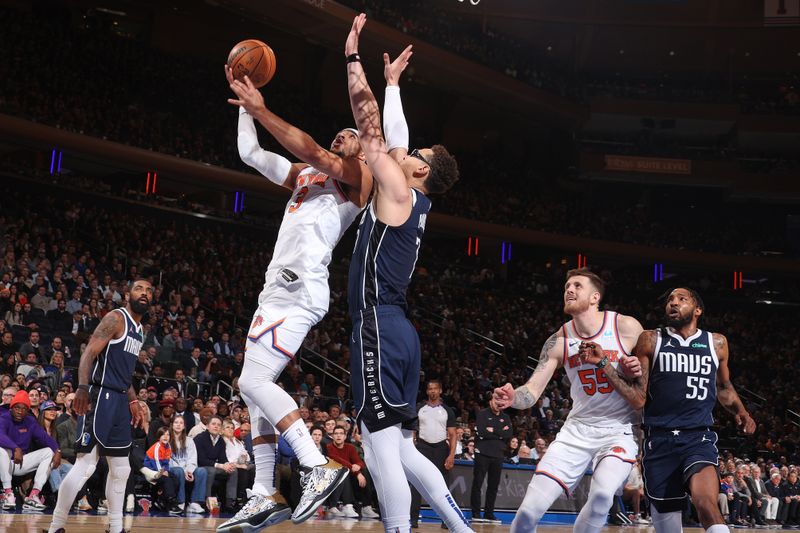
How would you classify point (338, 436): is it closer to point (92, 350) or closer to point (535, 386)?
point (92, 350)

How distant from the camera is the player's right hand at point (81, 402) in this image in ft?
24.0

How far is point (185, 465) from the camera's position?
1285cm

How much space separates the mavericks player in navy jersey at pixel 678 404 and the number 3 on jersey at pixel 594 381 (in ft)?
0.53

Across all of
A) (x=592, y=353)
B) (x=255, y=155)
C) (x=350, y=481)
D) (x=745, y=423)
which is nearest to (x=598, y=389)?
(x=592, y=353)

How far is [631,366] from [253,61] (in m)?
3.36

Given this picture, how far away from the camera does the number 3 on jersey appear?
6387 millimetres

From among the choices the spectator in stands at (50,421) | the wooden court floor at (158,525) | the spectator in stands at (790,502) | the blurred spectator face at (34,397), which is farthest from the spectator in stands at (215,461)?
the spectator in stands at (790,502)

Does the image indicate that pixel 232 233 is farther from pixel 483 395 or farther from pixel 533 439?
pixel 533 439

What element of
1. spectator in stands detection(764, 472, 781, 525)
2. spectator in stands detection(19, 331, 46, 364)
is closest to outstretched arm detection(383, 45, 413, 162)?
spectator in stands detection(19, 331, 46, 364)

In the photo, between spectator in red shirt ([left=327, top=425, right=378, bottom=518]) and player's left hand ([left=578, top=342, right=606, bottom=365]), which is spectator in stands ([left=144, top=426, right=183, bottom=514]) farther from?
player's left hand ([left=578, top=342, right=606, bottom=365])

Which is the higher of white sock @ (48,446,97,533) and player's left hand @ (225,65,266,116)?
player's left hand @ (225,65,266,116)

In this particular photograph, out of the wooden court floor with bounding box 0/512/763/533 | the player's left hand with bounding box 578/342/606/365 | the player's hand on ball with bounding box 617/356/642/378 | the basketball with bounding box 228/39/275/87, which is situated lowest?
the wooden court floor with bounding box 0/512/763/533

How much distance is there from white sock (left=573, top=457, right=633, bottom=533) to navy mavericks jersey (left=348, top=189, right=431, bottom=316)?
6.75ft

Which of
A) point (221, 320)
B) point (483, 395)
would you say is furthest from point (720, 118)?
point (221, 320)
